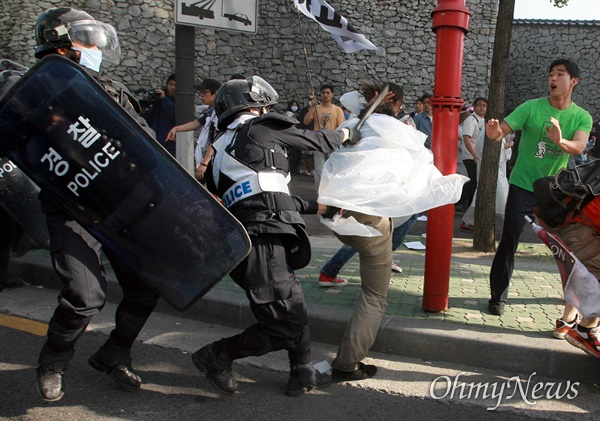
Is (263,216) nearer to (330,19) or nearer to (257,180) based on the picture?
(257,180)

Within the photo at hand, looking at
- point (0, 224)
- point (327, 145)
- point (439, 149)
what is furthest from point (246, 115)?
point (0, 224)

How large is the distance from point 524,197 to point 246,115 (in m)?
2.09

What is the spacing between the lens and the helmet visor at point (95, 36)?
305 cm

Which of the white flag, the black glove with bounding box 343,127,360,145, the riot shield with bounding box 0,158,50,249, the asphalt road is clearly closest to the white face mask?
the black glove with bounding box 343,127,360,145

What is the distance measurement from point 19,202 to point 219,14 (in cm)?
263

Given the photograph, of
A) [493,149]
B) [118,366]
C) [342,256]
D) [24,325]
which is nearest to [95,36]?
[118,366]

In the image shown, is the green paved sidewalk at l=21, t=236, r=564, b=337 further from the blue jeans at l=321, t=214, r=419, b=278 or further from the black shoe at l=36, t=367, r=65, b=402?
the black shoe at l=36, t=367, r=65, b=402

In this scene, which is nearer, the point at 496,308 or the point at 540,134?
the point at 540,134

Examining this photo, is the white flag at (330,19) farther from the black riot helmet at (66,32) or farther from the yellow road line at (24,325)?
the yellow road line at (24,325)

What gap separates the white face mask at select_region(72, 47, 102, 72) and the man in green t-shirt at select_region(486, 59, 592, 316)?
95.9 inches

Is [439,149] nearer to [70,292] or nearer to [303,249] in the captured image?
[303,249]

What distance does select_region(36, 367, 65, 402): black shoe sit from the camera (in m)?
3.00

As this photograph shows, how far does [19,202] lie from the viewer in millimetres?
4340

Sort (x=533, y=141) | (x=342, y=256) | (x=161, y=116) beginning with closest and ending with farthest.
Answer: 1. (x=533, y=141)
2. (x=342, y=256)
3. (x=161, y=116)
